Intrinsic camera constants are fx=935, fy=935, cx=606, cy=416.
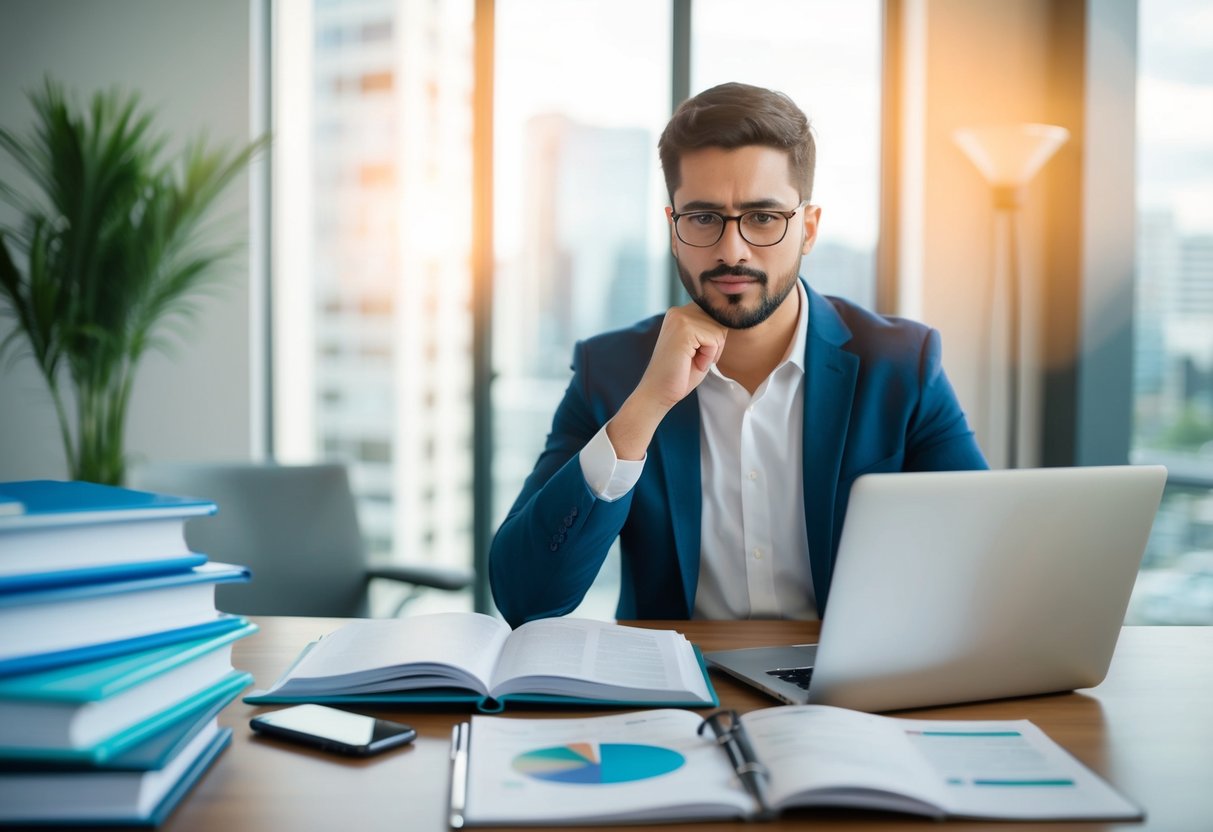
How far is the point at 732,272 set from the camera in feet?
5.22

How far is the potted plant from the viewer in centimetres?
281

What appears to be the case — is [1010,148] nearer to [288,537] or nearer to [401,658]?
[288,537]

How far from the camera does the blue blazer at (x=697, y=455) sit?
4.91 ft

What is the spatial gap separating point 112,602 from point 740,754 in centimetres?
55

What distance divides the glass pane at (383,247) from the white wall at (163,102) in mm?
218

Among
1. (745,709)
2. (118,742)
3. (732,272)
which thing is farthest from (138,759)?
(732,272)

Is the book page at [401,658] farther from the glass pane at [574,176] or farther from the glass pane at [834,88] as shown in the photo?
the glass pane at [834,88]

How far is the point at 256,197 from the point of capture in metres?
3.44

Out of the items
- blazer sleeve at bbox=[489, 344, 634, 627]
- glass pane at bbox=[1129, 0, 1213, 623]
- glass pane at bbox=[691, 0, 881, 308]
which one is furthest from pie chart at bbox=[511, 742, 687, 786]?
glass pane at bbox=[691, 0, 881, 308]

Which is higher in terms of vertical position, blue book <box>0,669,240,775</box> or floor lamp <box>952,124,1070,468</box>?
floor lamp <box>952,124,1070,468</box>

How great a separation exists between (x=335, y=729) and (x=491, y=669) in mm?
195

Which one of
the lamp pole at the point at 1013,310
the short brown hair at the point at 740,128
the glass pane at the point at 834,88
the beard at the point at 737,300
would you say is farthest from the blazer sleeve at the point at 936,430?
the glass pane at the point at 834,88

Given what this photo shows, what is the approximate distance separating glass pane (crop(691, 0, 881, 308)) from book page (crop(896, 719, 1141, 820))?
2.91 metres

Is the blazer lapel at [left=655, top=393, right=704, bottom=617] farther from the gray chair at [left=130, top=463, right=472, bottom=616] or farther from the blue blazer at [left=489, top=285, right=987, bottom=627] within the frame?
the gray chair at [left=130, top=463, right=472, bottom=616]
